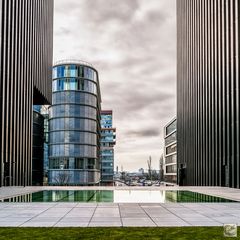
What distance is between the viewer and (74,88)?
103438 mm

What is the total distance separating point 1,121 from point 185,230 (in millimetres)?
36979

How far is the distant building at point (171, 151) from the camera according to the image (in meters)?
130

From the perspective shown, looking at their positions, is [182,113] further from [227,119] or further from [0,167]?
[0,167]

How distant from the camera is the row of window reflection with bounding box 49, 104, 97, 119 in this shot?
103 meters

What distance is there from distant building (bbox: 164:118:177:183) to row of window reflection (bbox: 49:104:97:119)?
35.4 metres

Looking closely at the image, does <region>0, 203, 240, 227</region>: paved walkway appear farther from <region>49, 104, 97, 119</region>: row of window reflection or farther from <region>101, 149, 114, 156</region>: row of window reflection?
<region>101, 149, 114, 156</region>: row of window reflection

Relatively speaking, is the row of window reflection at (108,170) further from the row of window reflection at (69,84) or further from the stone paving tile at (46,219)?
the stone paving tile at (46,219)

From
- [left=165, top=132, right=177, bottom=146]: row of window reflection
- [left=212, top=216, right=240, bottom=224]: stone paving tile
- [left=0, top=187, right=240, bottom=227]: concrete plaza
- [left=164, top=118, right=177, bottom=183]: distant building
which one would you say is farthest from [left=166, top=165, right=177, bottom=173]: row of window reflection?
[left=212, top=216, right=240, bottom=224]: stone paving tile

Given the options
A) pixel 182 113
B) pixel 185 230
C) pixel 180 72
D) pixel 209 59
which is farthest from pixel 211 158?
pixel 185 230

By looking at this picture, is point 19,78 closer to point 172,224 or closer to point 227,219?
point 227,219

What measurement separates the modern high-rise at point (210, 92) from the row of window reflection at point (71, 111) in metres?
31.7

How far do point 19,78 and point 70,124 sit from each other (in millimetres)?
50150

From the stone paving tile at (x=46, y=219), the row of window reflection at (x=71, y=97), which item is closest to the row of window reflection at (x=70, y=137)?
the row of window reflection at (x=71, y=97)

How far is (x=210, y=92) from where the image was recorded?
58438 millimetres
